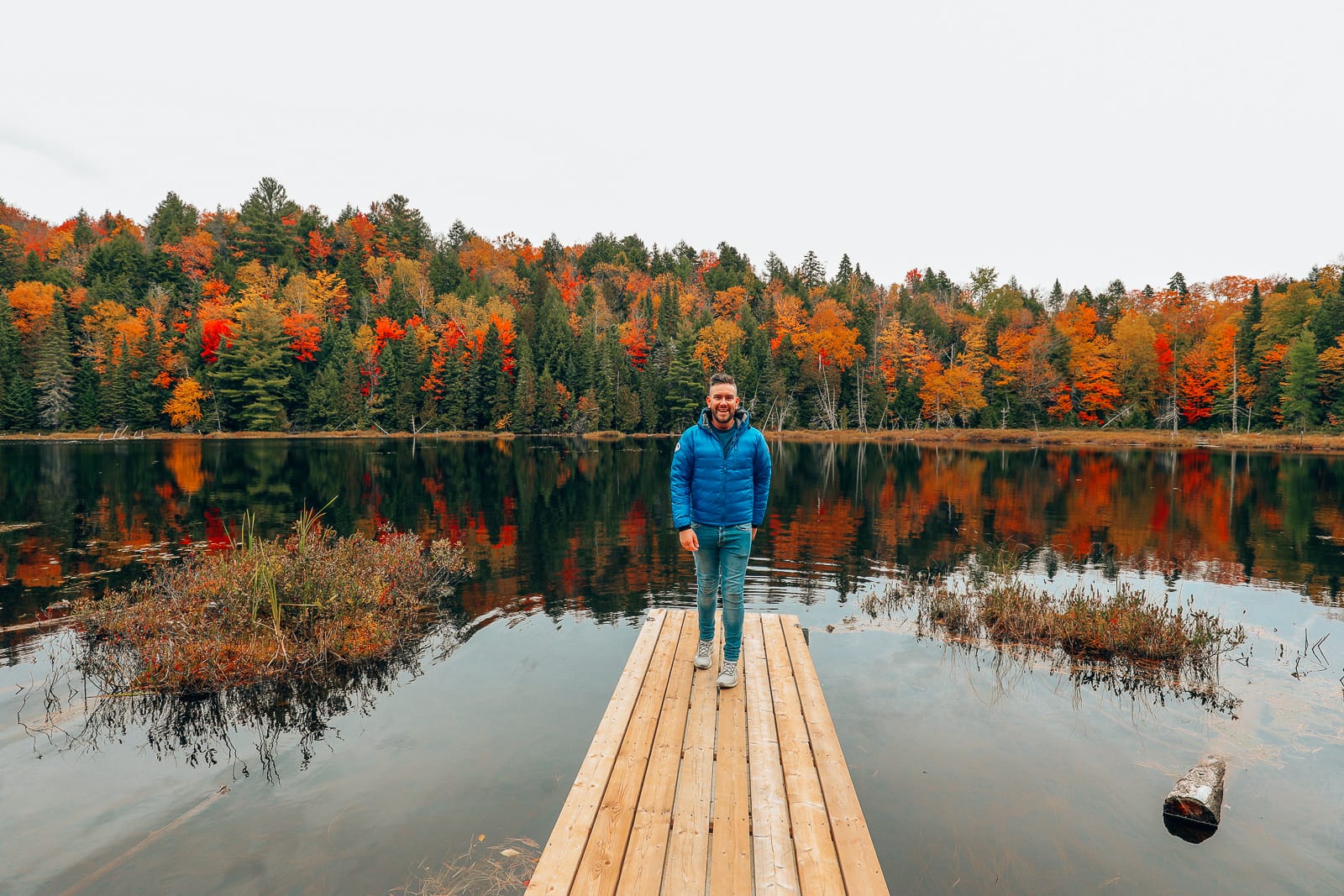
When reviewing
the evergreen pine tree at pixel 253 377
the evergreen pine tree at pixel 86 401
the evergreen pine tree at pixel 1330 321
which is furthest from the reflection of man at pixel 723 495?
the evergreen pine tree at pixel 86 401

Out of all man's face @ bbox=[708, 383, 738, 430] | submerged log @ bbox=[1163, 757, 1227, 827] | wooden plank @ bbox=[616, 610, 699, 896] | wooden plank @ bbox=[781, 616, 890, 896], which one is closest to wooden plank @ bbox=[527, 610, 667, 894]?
wooden plank @ bbox=[616, 610, 699, 896]

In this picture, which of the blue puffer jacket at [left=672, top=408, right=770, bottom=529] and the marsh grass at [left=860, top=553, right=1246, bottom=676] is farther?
the marsh grass at [left=860, top=553, right=1246, bottom=676]

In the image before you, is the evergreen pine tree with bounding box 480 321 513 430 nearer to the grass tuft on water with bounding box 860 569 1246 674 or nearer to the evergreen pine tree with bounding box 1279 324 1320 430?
the grass tuft on water with bounding box 860 569 1246 674

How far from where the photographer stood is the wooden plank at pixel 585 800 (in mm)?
3168

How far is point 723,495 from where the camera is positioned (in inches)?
213

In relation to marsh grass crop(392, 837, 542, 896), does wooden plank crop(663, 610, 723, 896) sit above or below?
above

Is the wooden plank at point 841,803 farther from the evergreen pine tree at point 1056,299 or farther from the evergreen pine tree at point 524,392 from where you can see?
the evergreen pine tree at point 1056,299

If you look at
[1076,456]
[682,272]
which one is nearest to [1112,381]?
[1076,456]

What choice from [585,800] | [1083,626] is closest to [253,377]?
[1083,626]

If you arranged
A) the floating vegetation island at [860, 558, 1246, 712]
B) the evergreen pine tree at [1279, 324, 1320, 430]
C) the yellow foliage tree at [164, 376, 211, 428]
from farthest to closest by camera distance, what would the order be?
the yellow foliage tree at [164, 376, 211, 428]
the evergreen pine tree at [1279, 324, 1320, 430]
the floating vegetation island at [860, 558, 1246, 712]

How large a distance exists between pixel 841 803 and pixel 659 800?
1.11 m

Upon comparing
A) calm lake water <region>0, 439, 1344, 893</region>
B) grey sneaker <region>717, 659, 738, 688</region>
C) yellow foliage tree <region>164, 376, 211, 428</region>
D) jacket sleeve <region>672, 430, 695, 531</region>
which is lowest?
calm lake water <region>0, 439, 1344, 893</region>

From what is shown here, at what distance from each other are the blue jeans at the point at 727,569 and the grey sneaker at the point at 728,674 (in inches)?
1.1

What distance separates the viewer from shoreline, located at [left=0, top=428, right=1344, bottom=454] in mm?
55156
